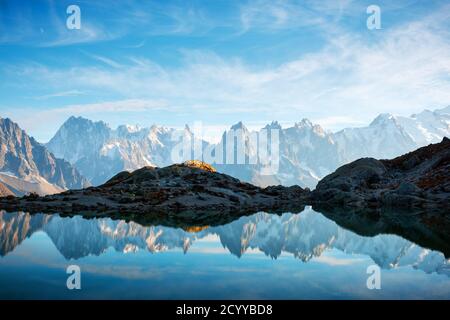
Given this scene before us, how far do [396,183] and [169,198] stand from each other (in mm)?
49470

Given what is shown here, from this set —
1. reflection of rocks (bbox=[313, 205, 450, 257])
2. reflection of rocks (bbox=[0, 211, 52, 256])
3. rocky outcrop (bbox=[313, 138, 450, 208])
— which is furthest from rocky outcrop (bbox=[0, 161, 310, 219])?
reflection of rocks (bbox=[313, 205, 450, 257])

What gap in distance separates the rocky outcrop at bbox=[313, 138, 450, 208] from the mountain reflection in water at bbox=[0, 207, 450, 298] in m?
26.0

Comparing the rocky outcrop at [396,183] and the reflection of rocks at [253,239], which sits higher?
the rocky outcrop at [396,183]

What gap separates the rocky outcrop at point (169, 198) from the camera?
212 feet

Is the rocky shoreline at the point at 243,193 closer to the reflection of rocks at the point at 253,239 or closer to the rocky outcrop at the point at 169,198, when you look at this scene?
the rocky outcrop at the point at 169,198

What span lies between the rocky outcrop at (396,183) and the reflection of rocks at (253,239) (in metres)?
26.1

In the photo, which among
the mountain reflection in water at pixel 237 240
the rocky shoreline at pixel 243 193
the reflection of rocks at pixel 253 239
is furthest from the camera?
the rocky shoreline at pixel 243 193

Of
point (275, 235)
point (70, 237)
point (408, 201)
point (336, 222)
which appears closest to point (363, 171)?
point (408, 201)

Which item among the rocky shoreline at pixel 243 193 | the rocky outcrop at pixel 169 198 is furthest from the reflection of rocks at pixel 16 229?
the rocky outcrop at pixel 169 198

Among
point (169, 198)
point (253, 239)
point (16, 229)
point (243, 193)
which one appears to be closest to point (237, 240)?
point (253, 239)

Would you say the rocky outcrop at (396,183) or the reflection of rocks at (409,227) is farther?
the rocky outcrop at (396,183)

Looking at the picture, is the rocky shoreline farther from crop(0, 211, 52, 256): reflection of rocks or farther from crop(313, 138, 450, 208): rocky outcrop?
crop(0, 211, 52, 256): reflection of rocks

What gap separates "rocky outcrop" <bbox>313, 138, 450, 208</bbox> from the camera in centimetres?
7025
